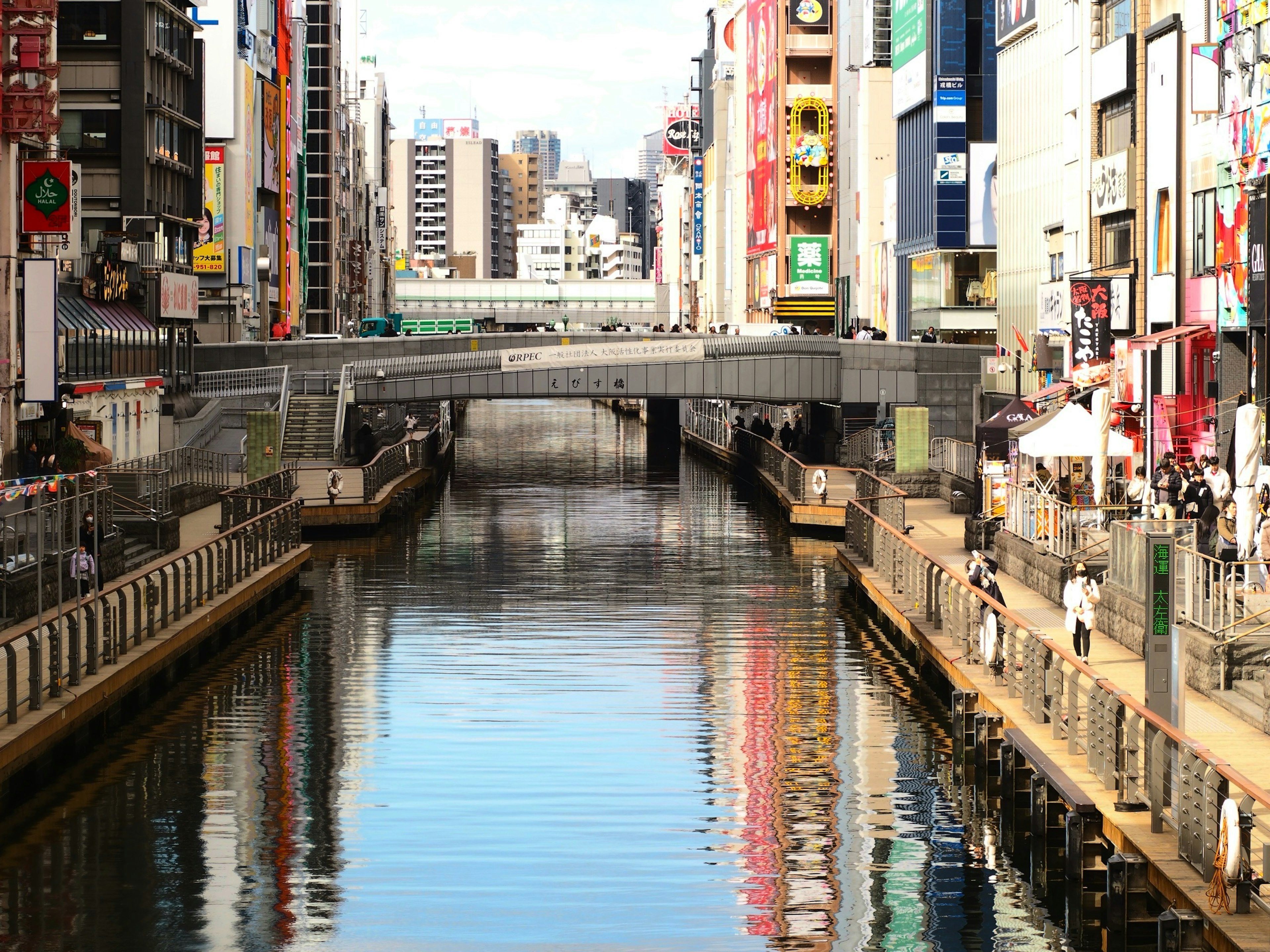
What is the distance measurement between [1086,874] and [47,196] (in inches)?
1545

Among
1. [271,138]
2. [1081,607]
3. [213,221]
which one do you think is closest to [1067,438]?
[1081,607]

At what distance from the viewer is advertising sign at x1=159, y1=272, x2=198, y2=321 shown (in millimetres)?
73250

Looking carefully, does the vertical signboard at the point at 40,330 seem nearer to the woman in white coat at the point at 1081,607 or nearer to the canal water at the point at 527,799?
the canal water at the point at 527,799

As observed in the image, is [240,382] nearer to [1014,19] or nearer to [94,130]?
[94,130]

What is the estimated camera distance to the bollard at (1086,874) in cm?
1877

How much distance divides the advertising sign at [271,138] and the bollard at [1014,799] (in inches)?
3963

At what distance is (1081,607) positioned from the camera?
28391mm

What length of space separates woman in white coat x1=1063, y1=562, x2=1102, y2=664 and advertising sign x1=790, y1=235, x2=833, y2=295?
11059cm

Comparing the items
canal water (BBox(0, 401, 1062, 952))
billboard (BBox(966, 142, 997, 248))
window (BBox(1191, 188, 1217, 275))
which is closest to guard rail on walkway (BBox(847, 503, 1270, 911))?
canal water (BBox(0, 401, 1062, 952))

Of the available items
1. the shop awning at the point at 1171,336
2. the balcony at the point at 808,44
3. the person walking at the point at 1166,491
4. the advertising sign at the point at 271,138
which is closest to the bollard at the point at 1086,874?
the person walking at the point at 1166,491

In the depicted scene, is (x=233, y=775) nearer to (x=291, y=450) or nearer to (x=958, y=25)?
(x=291, y=450)

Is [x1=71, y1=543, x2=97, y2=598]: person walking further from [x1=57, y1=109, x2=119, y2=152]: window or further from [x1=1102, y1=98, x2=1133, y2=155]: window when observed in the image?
[x1=57, y1=109, x2=119, y2=152]: window

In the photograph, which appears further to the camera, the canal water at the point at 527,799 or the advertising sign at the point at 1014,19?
the advertising sign at the point at 1014,19

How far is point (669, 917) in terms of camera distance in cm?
1892
